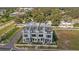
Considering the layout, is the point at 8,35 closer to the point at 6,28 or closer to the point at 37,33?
the point at 6,28

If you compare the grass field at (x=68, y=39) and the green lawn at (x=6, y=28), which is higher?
the green lawn at (x=6, y=28)

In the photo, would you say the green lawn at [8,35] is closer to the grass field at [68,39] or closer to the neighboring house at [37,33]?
the neighboring house at [37,33]

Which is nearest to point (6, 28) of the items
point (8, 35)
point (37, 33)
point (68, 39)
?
point (8, 35)

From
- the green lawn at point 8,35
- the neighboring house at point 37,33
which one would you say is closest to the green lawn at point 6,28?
the green lawn at point 8,35

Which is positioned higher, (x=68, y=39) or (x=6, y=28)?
(x=6, y=28)
